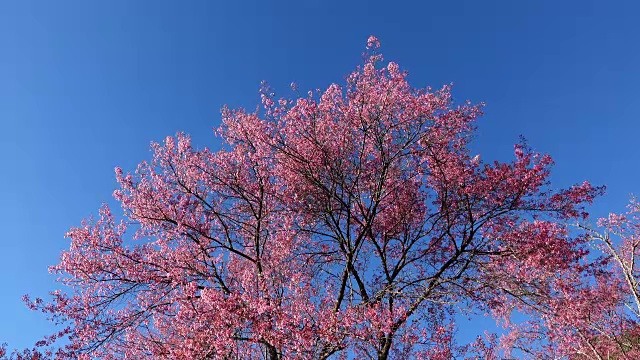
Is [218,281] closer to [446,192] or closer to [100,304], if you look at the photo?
[100,304]

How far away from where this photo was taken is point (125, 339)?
11.1m

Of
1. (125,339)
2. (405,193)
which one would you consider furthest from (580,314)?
(125,339)

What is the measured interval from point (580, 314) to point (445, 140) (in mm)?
5604

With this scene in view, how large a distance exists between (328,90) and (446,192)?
426 centimetres

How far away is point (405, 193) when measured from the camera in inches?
513

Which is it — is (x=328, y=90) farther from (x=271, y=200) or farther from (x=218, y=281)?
(x=218, y=281)

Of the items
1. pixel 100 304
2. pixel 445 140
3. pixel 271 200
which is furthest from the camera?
pixel 271 200

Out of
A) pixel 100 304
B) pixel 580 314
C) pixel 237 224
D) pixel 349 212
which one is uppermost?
pixel 237 224

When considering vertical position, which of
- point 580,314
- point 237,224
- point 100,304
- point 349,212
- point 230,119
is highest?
point 230,119

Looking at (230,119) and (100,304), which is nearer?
(100,304)

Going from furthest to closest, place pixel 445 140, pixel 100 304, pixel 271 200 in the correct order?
pixel 271 200
pixel 445 140
pixel 100 304

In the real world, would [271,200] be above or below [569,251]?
above

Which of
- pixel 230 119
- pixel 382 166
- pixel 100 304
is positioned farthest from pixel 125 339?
pixel 382 166

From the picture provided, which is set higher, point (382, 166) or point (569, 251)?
point (382, 166)
